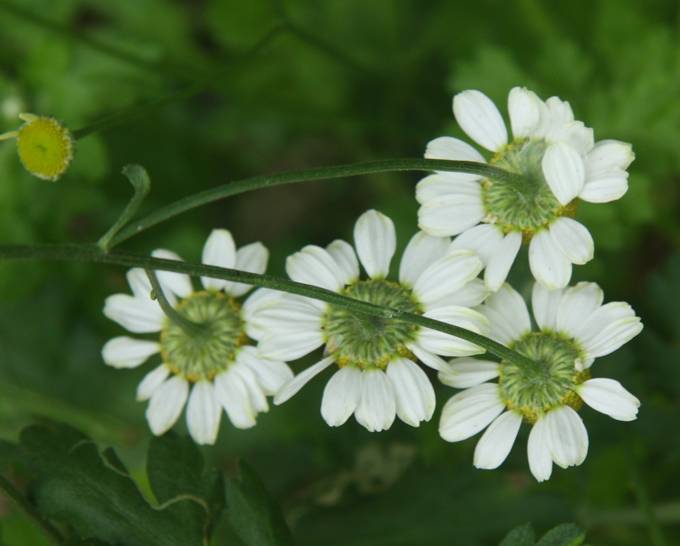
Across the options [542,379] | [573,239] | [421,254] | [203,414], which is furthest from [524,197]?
[203,414]

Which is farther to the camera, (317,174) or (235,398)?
(235,398)

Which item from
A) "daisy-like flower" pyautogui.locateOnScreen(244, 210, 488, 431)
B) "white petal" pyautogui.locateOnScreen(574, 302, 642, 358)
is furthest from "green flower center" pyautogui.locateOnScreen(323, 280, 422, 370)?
"white petal" pyautogui.locateOnScreen(574, 302, 642, 358)

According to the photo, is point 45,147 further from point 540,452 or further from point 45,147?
point 540,452

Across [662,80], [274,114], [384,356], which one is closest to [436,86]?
[274,114]

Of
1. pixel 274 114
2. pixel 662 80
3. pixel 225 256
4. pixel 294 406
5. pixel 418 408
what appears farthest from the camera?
pixel 274 114

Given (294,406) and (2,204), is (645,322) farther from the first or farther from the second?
(2,204)

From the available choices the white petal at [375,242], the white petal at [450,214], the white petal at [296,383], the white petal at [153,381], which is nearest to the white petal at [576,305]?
the white petal at [450,214]

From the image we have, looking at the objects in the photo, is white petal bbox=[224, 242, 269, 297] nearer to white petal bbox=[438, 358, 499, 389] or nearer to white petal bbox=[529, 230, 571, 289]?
white petal bbox=[438, 358, 499, 389]
